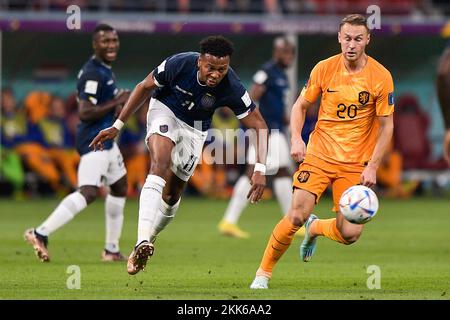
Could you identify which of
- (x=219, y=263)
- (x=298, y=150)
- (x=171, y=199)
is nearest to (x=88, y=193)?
(x=219, y=263)

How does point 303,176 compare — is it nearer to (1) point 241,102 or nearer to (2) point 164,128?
A: (1) point 241,102

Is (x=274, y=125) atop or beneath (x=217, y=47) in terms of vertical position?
atop

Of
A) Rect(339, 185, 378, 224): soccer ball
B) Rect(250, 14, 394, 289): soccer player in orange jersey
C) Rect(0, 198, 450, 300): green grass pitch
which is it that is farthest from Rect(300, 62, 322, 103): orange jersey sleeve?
Rect(0, 198, 450, 300): green grass pitch

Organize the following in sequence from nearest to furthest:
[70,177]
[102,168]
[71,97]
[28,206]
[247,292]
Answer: [247,292] < [102,168] < [28,206] < [70,177] < [71,97]

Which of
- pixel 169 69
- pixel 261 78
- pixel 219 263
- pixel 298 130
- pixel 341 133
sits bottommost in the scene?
pixel 219 263

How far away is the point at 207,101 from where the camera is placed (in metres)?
11.2

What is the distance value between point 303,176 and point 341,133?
1.91ft

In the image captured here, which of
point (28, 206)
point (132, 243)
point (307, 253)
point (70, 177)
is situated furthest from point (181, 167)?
point (70, 177)

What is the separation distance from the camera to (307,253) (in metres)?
11.5

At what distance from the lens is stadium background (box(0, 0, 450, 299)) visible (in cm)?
2573

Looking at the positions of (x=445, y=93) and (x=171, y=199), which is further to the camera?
(x=171, y=199)

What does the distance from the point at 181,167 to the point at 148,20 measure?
14.7 metres

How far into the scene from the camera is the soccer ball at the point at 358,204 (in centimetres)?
1026
